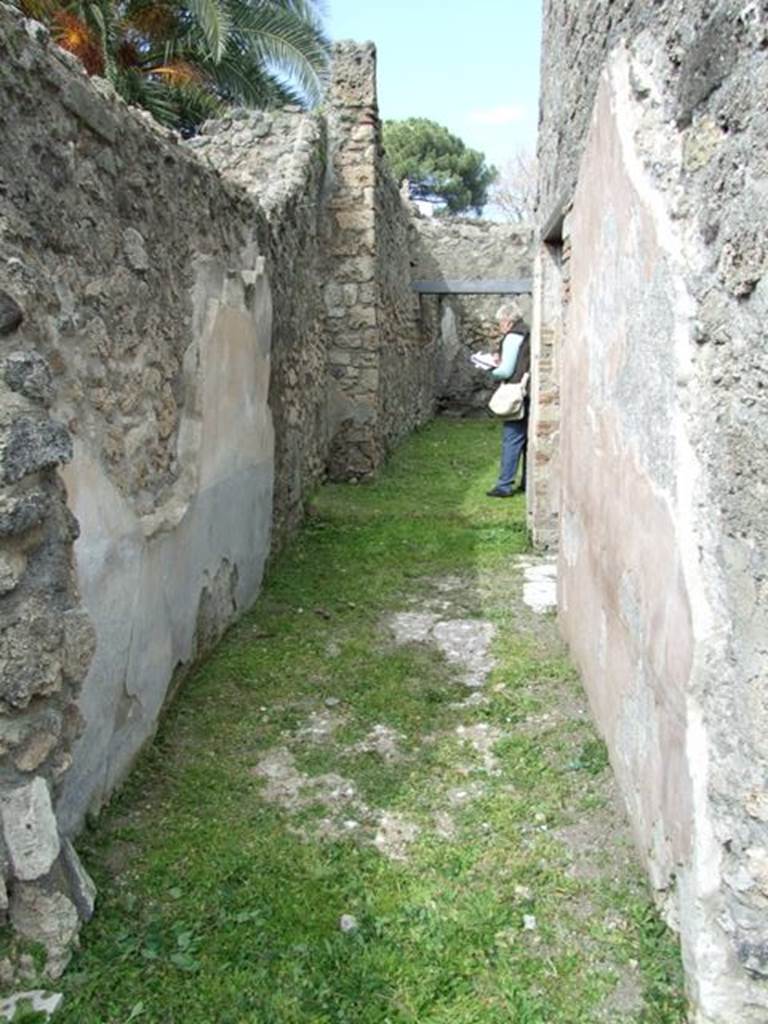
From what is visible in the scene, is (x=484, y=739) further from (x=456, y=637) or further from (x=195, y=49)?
(x=195, y=49)

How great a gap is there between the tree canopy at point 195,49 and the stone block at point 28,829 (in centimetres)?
1046

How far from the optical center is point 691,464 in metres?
1.97

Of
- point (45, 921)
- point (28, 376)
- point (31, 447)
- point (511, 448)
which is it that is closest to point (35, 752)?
point (45, 921)

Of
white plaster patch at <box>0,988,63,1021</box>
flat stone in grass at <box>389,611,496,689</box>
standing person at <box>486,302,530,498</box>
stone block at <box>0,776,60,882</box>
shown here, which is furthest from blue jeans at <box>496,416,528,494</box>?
white plaster patch at <box>0,988,63,1021</box>

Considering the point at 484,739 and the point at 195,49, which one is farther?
the point at 195,49

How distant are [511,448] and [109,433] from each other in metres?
5.02

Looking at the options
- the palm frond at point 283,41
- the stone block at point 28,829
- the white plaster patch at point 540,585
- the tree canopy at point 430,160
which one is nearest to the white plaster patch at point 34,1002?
the stone block at point 28,829

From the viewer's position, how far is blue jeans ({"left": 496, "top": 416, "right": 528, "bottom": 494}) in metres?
7.39

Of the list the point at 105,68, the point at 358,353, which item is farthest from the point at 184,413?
the point at 105,68

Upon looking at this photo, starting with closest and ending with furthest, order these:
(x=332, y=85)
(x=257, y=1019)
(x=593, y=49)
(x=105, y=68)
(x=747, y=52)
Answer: (x=747, y=52) < (x=257, y=1019) < (x=593, y=49) < (x=332, y=85) < (x=105, y=68)

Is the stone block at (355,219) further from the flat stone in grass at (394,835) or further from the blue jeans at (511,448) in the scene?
the flat stone in grass at (394,835)

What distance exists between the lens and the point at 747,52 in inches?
65.1

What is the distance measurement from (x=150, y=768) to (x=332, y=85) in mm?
6573

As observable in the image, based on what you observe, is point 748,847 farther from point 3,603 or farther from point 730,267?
point 3,603
